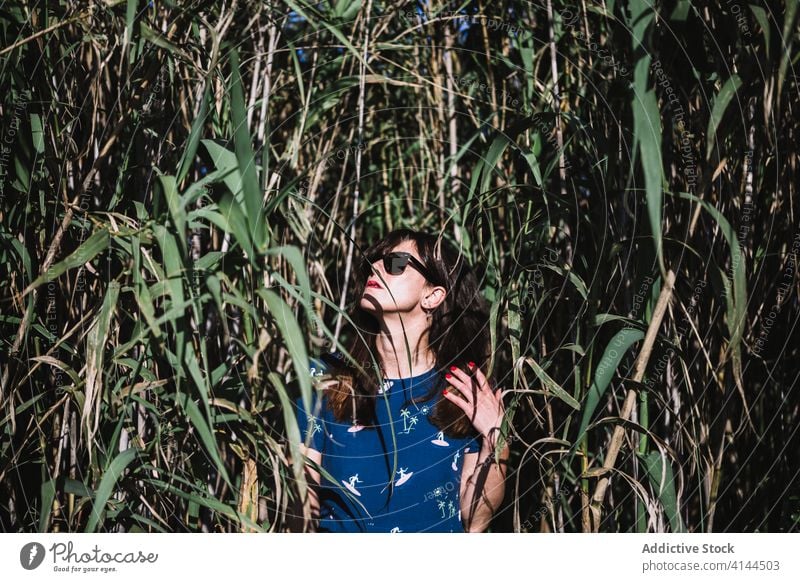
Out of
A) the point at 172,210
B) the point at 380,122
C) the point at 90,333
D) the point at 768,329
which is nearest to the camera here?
the point at 172,210

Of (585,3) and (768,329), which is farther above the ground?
(585,3)

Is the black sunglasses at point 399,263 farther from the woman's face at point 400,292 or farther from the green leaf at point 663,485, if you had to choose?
the green leaf at point 663,485

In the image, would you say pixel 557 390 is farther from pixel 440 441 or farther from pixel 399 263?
pixel 399 263

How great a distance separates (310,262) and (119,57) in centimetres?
51

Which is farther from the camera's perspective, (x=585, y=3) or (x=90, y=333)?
(x=585, y=3)

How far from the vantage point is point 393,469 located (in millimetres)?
965

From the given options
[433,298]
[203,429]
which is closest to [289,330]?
[203,429]
